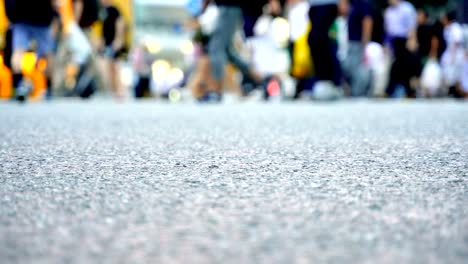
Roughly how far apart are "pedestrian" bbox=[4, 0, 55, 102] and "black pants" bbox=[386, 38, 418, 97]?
4694mm

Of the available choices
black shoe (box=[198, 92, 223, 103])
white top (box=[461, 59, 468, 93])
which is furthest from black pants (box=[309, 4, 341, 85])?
white top (box=[461, 59, 468, 93])

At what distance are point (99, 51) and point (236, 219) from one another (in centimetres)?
714

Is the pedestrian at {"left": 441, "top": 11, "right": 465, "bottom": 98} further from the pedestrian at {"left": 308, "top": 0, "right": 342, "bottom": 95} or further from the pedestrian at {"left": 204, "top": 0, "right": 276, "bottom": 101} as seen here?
the pedestrian at {"left": 204, "top": 0, "right": 276, "bottom": 101}

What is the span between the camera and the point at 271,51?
24.8 feet

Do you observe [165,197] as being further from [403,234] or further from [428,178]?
[428,178]

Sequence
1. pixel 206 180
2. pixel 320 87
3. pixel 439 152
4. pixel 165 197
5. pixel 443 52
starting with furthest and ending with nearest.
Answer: pixel 443 52, pixel 320 87, pixel 439 152, pixel 206 180, pixel 165 197

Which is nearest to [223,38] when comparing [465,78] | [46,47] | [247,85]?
[247,85]

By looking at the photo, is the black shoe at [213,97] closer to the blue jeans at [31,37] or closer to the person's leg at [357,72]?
the blue jeans at [31,37]

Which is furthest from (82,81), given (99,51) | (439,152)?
(439,152)

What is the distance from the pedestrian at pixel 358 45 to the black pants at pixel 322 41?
1.63 metres

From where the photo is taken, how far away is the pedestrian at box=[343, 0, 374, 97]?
7.61m

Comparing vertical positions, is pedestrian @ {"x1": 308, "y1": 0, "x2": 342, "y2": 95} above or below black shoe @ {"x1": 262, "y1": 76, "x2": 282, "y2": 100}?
above

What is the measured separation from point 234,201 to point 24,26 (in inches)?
231

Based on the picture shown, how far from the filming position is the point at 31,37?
21.3ft
